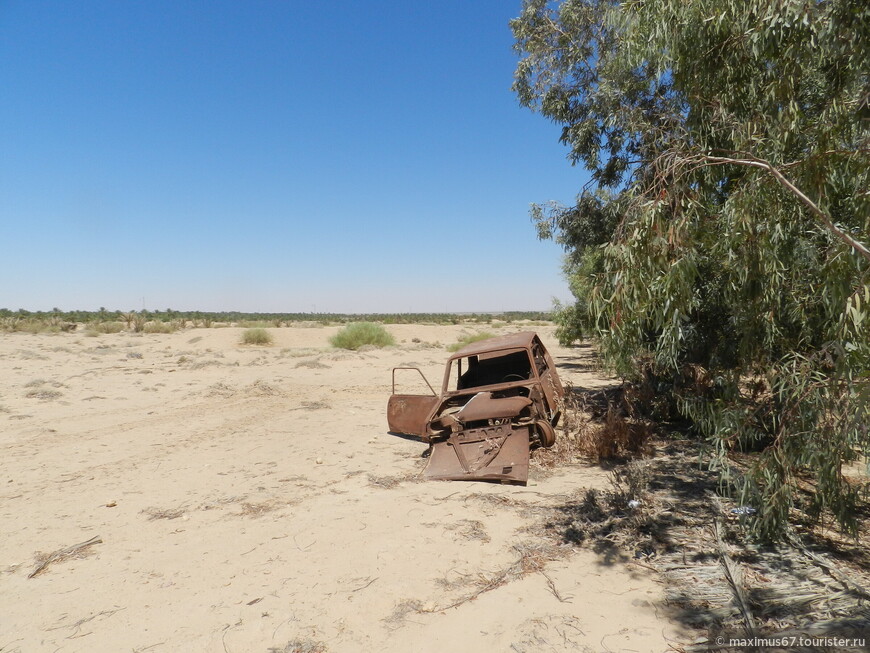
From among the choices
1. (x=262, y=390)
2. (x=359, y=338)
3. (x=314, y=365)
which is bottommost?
(x=262, y=390)

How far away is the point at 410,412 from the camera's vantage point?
7.65 metres

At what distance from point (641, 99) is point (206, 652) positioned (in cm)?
904

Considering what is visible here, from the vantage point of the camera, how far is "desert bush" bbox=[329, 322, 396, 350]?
25484 mm

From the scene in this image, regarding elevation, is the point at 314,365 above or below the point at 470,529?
above

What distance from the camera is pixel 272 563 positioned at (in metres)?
3.99

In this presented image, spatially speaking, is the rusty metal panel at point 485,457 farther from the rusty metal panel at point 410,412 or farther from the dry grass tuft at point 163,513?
the dry grass tuft at point 163,513

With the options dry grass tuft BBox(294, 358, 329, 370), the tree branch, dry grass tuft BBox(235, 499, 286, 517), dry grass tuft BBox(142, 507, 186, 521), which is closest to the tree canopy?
the tree branch

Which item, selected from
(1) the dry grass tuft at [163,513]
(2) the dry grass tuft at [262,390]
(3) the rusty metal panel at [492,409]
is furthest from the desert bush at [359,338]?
(1) the dry grass tuft at [163,513]

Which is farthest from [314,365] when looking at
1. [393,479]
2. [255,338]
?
[393,479]

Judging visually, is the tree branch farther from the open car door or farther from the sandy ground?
the open car door

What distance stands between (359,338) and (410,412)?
18558mm

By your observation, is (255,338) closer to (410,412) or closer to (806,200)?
(410,412)

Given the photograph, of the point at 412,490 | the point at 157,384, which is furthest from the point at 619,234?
the point at 157,384

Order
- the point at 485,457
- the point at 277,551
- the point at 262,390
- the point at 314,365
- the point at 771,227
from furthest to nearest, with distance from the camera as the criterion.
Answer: the point at 314,365
the point at 262,390
the point at 485,457
the point at 277,551
the point at 771,227
